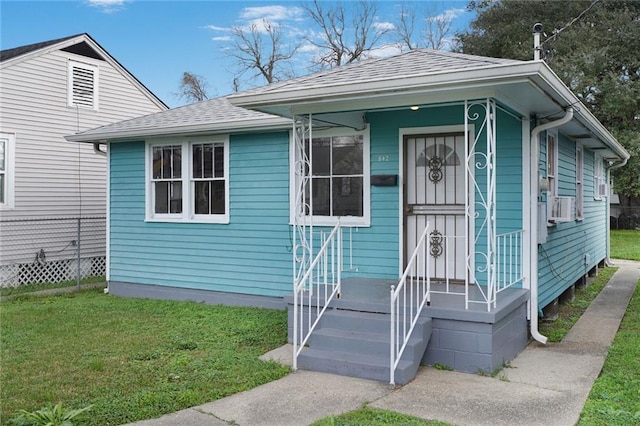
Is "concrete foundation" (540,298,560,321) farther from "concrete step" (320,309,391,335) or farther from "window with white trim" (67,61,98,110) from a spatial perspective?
"window with white trim" (67,61,98,110)

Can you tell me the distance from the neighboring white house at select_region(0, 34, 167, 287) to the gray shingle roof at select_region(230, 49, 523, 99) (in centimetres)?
702

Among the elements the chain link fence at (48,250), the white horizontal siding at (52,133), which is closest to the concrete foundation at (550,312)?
the chain link fence at (48,250)

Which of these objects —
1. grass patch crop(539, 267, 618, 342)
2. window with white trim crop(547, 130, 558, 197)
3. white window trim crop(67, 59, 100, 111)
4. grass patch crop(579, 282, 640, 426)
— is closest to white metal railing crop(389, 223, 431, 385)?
grass patch crop(579, 282, 640, 426)

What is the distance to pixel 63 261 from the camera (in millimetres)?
12047

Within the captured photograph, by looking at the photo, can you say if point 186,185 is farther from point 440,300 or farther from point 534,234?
point 534,234

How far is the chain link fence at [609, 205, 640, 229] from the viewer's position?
25531 millimetres

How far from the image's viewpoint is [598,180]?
12062 millimetres

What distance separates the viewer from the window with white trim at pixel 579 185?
9156 mm

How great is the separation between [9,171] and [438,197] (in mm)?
8940

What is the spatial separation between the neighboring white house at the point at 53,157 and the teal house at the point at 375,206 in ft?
9.44

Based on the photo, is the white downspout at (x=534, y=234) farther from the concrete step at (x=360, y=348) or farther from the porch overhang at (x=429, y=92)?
the concrete step at (x=360, y=348)

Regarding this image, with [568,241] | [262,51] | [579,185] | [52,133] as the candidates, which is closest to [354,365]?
[568,241]

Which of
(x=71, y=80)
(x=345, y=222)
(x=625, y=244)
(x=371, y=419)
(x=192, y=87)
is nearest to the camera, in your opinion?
(x=371, y=419)

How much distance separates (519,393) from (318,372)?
1.66 metres
